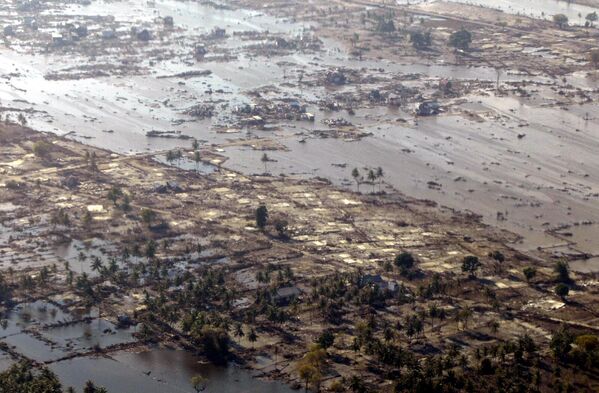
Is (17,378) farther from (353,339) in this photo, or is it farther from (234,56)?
(234,56)

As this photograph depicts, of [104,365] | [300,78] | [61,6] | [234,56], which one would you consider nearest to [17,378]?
[104,365]

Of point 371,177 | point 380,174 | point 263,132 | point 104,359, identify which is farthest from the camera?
point 263,132

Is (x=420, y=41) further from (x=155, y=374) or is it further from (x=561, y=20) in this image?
(x=155, y=374)

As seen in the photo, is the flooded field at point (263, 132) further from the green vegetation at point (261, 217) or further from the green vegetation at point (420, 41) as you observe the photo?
the green vegetation at point (420, 41)

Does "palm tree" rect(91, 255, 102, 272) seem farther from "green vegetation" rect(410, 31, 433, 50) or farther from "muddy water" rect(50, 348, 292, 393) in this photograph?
"green vegetation" rect(410, 31, 433, 50)

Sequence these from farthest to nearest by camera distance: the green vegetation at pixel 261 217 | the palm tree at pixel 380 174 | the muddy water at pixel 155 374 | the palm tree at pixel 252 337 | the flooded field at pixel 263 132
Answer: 1. the palm tree at pixel 380 174
2. the green vegetation at pixel 261 217
3. the flooded field at pixel 263 132
4. the palm tree at pixel 252 337
5. the muddy water at pixel 155 374

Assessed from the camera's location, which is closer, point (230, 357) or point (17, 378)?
point (17, 378)

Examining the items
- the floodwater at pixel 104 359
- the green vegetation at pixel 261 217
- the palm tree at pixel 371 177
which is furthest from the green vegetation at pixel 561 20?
the floodwater at pixel 104 359

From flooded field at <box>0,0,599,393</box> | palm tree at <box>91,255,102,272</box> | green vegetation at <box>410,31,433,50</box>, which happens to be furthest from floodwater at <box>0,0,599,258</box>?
green vegetation at <box>410,31,433,50</box>

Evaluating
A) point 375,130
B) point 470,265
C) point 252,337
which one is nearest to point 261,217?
point 470,265
